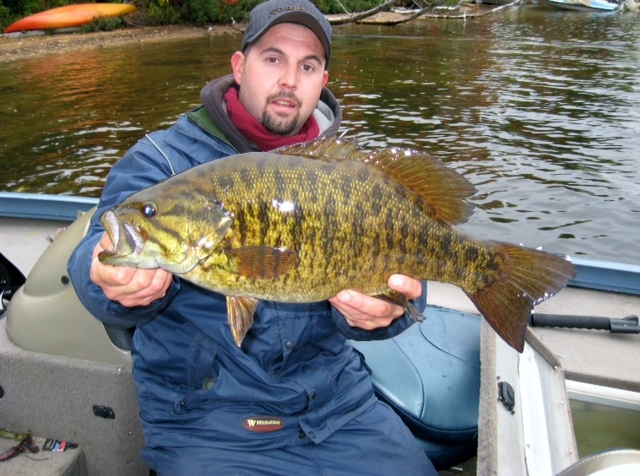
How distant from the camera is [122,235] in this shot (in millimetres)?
1972

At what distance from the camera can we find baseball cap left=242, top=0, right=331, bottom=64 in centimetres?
316

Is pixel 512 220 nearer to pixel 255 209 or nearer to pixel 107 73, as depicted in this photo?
pixel 255 209

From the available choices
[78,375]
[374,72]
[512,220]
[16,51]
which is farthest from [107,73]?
[78,375]

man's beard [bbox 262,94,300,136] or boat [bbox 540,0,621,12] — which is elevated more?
man's beard [bbox 262,94,300,136]

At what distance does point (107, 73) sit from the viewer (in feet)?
73.4

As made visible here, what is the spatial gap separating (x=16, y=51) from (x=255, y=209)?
30353mm

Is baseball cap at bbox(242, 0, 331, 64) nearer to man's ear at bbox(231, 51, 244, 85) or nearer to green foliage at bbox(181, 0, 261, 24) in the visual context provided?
man's ear at bbox(231, 51, 244, 85)

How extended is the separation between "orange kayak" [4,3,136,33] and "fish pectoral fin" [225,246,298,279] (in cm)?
3573

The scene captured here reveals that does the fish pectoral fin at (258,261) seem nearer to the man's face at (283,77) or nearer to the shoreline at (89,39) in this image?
the man's face at (283,77)

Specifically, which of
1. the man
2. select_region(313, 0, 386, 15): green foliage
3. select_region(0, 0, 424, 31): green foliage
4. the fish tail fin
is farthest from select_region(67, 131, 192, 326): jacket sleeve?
select_region(313, 0, 386, 15): green foliage

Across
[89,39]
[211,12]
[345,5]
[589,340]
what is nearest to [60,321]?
[589,340]

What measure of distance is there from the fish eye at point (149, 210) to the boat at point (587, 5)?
56268mm

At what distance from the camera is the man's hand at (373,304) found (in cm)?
229

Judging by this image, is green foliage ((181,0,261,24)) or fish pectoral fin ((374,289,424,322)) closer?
fish pectoral fin ((374,289,424,322))
